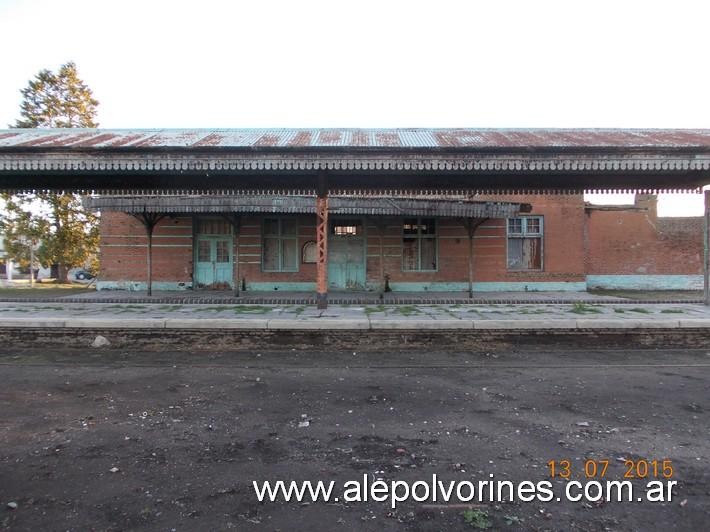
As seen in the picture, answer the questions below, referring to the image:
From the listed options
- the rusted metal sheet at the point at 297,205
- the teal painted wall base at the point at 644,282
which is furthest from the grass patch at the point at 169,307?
the teal painted wall base at the point at 644,282

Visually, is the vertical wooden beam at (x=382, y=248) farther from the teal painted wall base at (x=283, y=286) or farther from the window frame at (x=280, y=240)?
the window frame at (x=280, y=240)

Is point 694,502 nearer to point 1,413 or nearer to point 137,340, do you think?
point 1,413

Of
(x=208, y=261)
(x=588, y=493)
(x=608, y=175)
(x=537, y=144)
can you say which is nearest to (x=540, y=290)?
(x=608, y=175)

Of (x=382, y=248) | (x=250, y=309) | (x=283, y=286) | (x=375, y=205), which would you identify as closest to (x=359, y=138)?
(x=250, y=309)

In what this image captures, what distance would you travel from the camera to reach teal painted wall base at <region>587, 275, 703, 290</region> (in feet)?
63.3

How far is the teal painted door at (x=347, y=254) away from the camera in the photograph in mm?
17422

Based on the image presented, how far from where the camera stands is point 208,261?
57.3 ft

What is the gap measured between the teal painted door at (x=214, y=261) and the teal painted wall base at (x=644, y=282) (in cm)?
1483

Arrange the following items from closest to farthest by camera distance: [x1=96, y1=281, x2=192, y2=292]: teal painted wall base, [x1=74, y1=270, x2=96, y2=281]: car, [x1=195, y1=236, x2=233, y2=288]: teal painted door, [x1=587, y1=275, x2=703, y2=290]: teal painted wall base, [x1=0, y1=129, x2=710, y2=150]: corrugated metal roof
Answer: [x1=0, y1=129, x2=710, y2=150]: corrugated metal roof → [x1=96, y1=281, x2=192, y2=292]: teal painted wall base → [x1=195, y1=236, x2=233, y2=288]: teal painted door → [x1=587, y1=275, x2=703, y2=290]: teal painted wall base → [x1=74, y1=270, x2=96, y2=281]: car

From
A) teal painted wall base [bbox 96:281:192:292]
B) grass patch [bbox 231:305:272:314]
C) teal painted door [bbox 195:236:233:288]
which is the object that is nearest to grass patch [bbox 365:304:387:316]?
grass patch [bbox 231:305:272:314]

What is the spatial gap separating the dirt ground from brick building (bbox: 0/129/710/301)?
368 cm

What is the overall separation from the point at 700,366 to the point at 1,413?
837 cm

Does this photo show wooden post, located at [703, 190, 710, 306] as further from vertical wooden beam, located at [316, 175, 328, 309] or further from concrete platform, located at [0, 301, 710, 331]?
vertical wooden beam, located at [316, 175, 328, 309]
